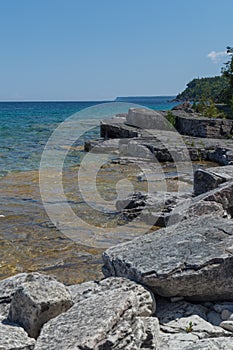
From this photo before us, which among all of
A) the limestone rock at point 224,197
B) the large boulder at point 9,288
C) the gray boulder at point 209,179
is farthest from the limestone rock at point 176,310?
the gray boulder at point 209,179

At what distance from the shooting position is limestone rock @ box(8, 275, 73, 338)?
A: 304cm

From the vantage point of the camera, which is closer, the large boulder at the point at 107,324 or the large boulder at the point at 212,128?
the large boulder at the point at 107,324

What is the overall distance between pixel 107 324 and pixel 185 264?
1084 millimetres

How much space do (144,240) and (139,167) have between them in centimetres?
839

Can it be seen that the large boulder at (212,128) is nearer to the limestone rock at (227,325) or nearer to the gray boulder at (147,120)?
the gray boulder at (147,120)

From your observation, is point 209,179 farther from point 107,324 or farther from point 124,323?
point 107,324

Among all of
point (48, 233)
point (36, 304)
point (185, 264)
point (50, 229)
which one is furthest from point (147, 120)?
point (36, 304)

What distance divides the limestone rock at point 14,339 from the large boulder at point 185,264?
104 cm

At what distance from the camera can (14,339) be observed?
282 centimetres

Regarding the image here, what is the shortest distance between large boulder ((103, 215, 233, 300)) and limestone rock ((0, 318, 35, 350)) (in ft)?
3.41

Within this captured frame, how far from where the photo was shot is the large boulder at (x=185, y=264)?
3.47 m

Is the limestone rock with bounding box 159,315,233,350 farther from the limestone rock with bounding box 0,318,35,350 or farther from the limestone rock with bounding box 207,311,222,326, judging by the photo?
the limestone rock with bounding box 0,318,35,350

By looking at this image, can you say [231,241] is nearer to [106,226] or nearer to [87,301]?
[87,301]

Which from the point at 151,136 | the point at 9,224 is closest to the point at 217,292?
the point at 9,224
